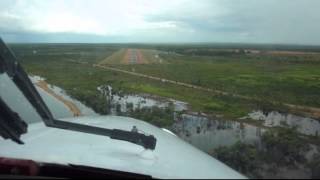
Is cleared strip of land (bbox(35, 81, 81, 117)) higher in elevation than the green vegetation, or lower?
lower

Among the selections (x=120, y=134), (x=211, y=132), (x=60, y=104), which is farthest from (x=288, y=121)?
(x=60, y=104)

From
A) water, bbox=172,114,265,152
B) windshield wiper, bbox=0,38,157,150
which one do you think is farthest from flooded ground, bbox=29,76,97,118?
windshield wiper, bbox=0,38,157,150

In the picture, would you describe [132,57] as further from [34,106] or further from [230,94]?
[34,106]

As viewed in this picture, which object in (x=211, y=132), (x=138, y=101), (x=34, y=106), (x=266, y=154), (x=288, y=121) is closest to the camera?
(x=266, y=154)

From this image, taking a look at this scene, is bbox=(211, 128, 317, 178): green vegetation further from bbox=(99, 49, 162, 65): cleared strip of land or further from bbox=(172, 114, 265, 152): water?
bbox=(99, 49, 162, 65): cleared strip of land

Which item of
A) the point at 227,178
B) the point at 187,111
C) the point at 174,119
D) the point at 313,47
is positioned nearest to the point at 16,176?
the point at 227,178

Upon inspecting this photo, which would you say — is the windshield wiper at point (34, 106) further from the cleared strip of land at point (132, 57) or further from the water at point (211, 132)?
the cleared strip of land at point (132, 57)

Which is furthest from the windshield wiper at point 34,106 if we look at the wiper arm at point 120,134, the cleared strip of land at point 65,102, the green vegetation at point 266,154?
the cleared strip of land at point 65,102

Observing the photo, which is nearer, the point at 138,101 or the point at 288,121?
the point at 288,121
